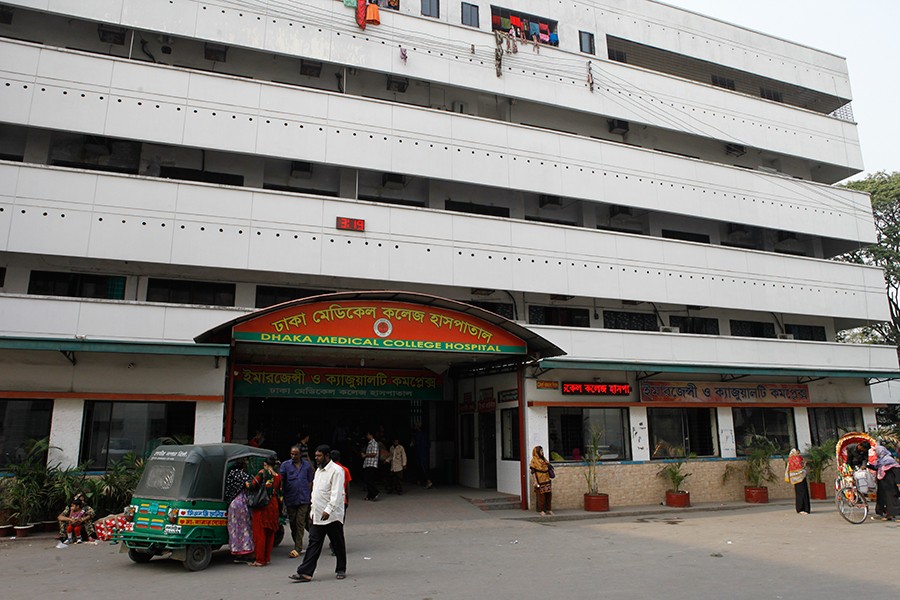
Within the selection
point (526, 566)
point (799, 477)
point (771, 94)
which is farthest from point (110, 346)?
point (771, 94)

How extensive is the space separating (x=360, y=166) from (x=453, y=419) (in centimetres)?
901

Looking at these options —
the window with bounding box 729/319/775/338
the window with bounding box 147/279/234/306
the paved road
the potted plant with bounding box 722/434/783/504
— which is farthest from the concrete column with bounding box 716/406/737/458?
the window with bounding box 147/279/234/306

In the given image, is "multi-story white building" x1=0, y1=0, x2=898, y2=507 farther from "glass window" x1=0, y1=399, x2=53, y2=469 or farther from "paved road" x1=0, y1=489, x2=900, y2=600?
"paved road" x1=0, y1=489, x2=900, y2=600

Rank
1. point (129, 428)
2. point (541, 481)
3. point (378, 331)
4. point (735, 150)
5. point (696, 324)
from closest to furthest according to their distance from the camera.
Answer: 1. point (129, 428)
2. point (378, 331)
3. point (541, 481)
4. point (696, 324)
5. point (735, 150)

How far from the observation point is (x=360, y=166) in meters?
20.3

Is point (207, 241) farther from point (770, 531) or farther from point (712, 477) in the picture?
point (712, 477)

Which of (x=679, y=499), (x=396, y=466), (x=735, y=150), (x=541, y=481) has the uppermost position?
(x=735, y=150)

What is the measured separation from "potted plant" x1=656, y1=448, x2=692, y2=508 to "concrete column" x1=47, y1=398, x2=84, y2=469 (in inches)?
622

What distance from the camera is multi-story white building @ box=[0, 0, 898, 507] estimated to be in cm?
1620

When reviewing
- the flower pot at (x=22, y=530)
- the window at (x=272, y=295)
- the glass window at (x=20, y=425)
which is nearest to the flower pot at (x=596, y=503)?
the window at (x=272, y=295)

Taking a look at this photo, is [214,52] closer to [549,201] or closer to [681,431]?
[549,201]

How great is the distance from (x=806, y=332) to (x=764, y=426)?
649 cm

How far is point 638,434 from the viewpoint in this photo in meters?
20.2

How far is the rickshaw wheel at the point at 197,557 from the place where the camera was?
9695 mm
